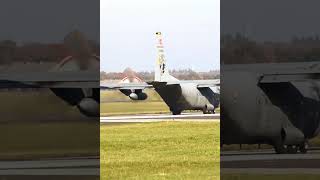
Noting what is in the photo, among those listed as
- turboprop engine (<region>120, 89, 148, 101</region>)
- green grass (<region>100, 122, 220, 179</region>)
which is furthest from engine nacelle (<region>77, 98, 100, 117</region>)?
turboprop engine (<region>120, 89, 148, 101</region>)

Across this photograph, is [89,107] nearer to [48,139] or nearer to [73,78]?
[73,78]

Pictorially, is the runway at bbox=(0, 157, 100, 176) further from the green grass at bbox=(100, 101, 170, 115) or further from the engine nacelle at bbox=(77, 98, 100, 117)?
the green grass at bbox=(100, 101, 170, 115)

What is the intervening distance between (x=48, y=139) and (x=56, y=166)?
0.27 m

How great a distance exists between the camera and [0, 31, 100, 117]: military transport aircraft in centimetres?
545

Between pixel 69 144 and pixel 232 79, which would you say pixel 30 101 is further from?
pixel 232 79

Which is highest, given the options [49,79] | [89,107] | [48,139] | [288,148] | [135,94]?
[49,79]

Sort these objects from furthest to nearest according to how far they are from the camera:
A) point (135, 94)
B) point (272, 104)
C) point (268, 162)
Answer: point (135, 94) < point (272, 104) < point (268, 162)

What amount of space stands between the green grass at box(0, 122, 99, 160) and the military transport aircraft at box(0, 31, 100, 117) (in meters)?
0.19

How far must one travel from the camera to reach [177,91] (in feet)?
106

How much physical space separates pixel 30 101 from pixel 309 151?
8.95 ft

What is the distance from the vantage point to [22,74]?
5477 mm

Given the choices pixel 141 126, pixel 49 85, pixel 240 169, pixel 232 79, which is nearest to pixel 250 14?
pixel 232 79

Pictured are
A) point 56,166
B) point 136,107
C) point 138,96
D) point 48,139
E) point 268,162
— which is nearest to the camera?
point 56,166

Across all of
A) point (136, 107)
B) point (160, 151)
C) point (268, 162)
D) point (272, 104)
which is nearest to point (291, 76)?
point (272, 104)
